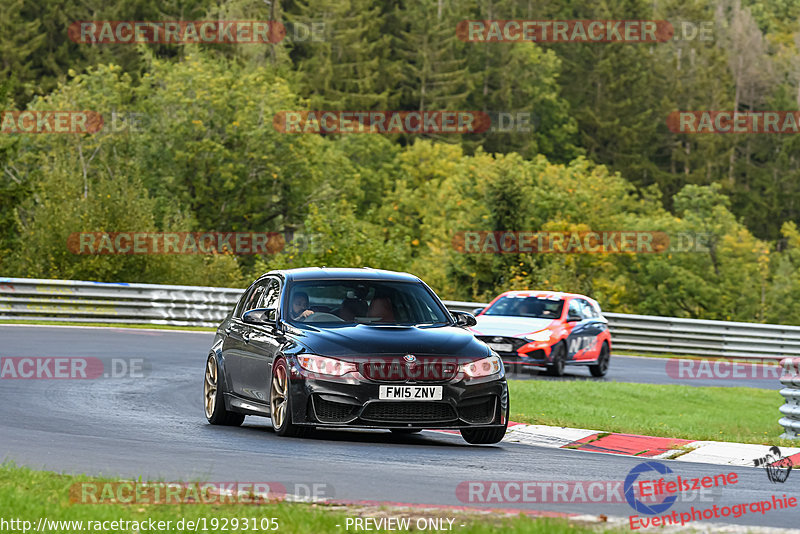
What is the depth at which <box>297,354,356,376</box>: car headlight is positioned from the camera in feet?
38.1

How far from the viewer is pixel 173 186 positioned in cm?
6003

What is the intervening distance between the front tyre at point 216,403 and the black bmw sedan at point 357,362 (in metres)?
0.01

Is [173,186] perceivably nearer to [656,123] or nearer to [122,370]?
[122,370]

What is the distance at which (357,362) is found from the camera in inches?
456

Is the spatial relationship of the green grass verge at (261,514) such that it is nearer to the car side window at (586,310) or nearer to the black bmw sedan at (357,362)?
the black bmw sedan at (357,362)

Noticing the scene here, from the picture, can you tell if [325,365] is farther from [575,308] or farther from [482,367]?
[575,308]

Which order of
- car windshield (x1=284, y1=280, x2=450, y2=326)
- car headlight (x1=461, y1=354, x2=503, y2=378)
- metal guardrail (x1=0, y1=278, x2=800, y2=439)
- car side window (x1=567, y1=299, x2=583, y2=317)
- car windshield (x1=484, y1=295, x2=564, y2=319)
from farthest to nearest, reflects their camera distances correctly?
metal guardrail (x1=0, y1=278, x2=800, y2=439), car side window (x1=567, y1=299, x2=583, y2=317), car windshield (x1=484, y1=295, x2=564, y2=319), car windshield (x1=284, y1=280, x2=450, y2=326), car headlight (x1=461, y1=354, x2=503, y2=378)

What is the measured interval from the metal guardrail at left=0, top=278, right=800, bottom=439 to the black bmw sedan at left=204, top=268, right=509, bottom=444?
58.7 feet

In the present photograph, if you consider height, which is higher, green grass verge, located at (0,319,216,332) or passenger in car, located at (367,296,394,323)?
passenger in car, located at (367,296,394,323)

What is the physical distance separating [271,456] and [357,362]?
140 centimetres

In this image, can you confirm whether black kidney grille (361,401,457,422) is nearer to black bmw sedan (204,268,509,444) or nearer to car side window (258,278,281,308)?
black bmw sedan (204,268,509,444)

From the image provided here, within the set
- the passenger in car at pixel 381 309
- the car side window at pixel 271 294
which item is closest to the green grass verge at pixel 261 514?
the passenger in car at pixel 381 309

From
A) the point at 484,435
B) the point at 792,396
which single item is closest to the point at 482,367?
the point at 484,435

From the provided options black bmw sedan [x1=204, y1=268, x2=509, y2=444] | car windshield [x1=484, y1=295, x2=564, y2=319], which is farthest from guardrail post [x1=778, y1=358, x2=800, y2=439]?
car windshield [x1=484, y1=295, x2=564, y2=319]
